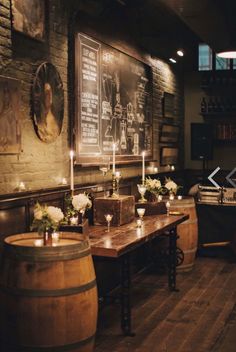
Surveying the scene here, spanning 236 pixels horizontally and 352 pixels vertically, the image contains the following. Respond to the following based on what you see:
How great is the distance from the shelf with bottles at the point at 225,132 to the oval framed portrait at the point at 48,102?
5181 mm

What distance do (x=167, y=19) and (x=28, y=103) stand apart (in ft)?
11.2

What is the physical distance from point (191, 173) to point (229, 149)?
797 millimetres

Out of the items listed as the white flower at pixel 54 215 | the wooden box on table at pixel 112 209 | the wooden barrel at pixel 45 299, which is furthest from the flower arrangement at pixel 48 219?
the wooden box on table at pixel 112 209

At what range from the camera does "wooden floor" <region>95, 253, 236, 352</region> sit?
425 centimetres

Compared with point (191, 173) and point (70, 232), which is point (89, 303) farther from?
point (191, 173)

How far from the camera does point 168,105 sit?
862 cm

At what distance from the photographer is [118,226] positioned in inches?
188

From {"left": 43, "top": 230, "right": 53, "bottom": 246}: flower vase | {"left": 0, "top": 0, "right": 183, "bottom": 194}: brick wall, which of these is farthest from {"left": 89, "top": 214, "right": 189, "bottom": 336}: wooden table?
{"left": 0, "top": 0, "right": 183, "bottom": 194}: brick wall

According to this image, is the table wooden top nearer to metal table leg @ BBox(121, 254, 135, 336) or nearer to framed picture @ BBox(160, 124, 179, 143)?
metal table leg @ BBox(121, 254, 135, 336)

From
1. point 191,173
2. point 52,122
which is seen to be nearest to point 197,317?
point 52,122

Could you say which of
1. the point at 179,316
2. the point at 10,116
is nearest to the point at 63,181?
the point at 10,116

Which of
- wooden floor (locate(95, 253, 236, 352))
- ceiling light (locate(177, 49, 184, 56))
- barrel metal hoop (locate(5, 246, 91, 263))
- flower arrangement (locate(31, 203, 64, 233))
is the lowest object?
wooden floor (locate(95, 253, 236, 352))

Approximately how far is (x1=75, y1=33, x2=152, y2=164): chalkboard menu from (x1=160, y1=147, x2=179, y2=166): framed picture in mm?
773

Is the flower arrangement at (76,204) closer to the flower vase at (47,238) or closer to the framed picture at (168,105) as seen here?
the flower vase at (47,238)
